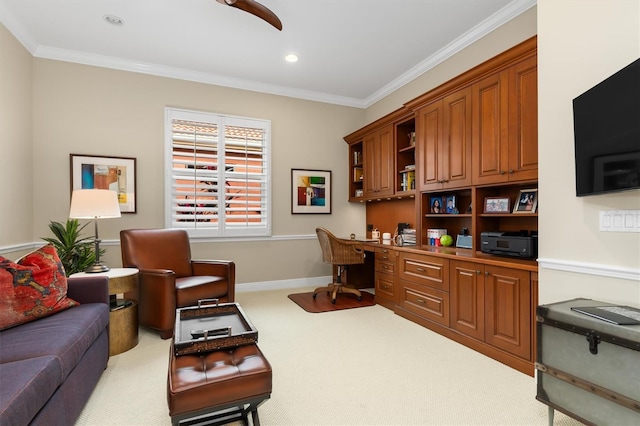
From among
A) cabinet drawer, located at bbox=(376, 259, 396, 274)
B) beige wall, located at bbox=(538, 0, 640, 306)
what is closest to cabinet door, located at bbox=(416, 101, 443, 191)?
cabinet drawer, located at bbox=(376, 259, 396, 274)

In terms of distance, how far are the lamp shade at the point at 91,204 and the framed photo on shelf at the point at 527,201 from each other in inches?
145

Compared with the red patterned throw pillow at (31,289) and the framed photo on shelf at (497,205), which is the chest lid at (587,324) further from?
the red patterned throw pillow at (31,289)

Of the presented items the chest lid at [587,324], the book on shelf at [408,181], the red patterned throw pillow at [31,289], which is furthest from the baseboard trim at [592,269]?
the red patterned throw pillow at [31,289]

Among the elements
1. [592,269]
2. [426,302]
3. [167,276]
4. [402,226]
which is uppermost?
[402,226]

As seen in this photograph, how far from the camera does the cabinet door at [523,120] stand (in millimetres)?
2498

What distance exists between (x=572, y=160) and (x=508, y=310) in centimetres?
118

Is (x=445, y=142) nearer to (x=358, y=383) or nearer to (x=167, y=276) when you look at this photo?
(x=358, y=383)

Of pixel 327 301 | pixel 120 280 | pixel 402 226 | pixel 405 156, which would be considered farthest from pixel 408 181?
pixel 120 280

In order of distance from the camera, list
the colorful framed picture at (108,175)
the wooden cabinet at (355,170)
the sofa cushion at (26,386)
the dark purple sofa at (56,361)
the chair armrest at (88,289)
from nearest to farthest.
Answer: the sofa cushion at (26,386), the dark purple sofa at (56,361), the chair armrest at (88,289), the colorful framed picture at (108,175), the wooden cabinet at (355,170)

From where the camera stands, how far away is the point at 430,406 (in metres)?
1.91

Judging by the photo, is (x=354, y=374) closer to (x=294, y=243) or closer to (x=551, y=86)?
(x=551, y=86)

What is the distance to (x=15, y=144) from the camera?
3.31 meters

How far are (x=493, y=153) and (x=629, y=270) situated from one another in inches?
57.4

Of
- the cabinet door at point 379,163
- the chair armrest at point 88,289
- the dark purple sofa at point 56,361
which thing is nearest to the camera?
the dark purple sofa at point 56,361
